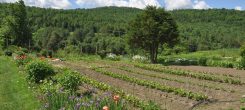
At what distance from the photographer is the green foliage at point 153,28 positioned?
31891 millimetres

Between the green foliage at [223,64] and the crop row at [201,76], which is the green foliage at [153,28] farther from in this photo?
the crop row at [201,76]

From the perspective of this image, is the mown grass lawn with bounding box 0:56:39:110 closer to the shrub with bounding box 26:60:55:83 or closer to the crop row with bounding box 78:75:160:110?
the shrub with bounding box 26:60:55:83

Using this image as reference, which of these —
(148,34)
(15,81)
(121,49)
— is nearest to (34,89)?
(15,81)

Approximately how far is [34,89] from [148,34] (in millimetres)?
17443

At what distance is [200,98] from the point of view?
13.4 m

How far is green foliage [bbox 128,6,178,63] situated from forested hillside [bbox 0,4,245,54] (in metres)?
20.7

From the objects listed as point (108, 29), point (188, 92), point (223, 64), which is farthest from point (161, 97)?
point (108, 29)

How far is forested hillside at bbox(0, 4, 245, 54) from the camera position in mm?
84125

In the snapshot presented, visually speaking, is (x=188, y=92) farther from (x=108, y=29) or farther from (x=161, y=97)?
(x=108, y=29)

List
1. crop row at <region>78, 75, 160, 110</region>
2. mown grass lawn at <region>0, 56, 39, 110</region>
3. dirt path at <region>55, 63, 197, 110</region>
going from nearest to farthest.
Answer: crop row at <region>78, 75, 160, 110</region> → dirt path at <region>55, 63, 197, 110</region> → mown grass lawn at <region>0, 56, 39, 110</region>

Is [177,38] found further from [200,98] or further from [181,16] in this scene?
[181,16]

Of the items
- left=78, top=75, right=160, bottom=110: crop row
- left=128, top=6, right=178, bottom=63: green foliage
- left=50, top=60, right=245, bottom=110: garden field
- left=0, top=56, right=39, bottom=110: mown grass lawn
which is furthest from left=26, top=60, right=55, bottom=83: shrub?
left=128, top=6, right=178, bottom=63: green foliage

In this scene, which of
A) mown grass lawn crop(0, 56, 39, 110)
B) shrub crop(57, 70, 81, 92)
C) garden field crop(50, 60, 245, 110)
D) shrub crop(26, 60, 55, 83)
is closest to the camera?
garden field crop(50, 60, 245, 110)

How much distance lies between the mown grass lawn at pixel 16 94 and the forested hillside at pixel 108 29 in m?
34.1
